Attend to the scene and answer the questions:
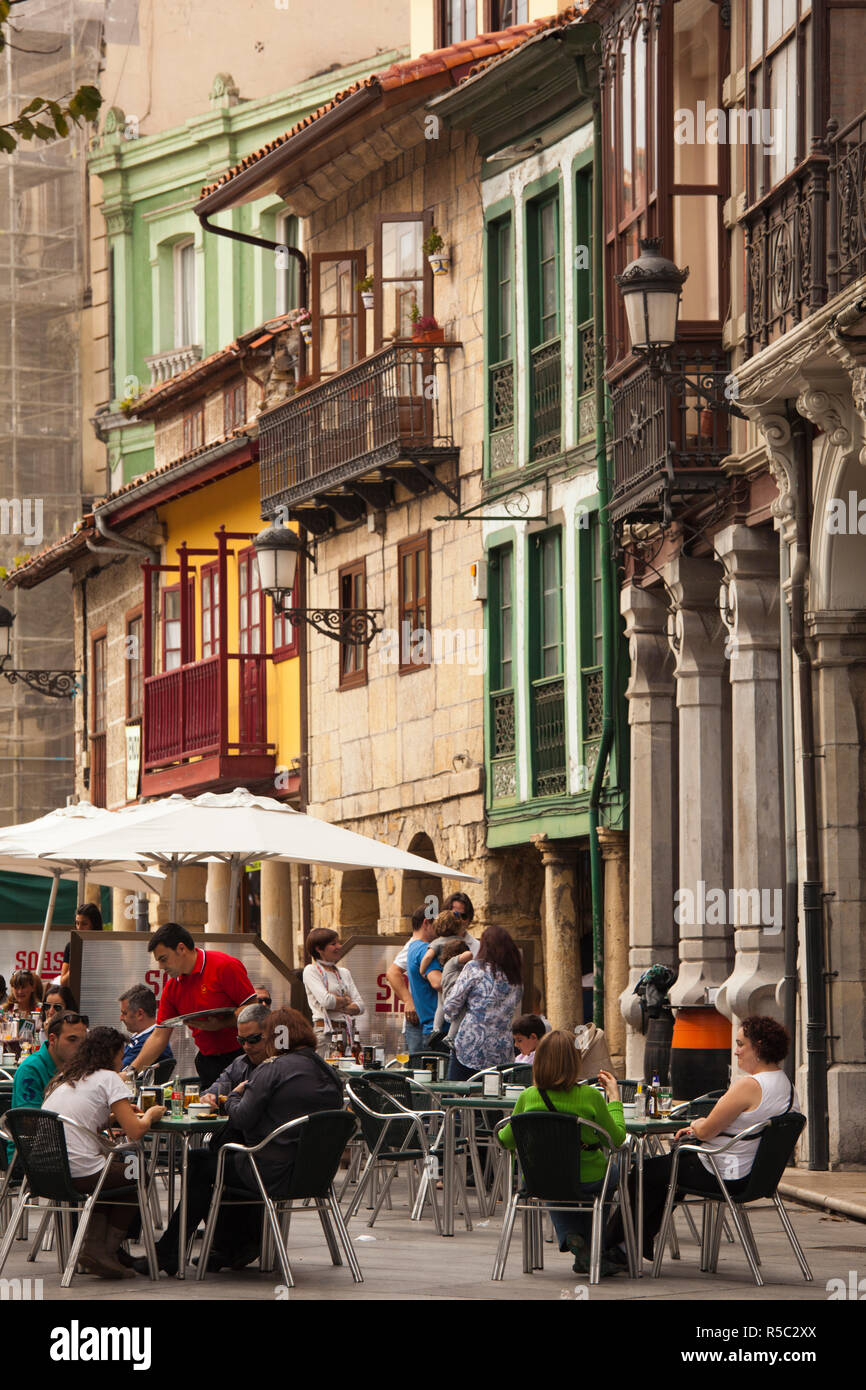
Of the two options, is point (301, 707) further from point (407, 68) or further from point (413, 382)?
point (407, 68)

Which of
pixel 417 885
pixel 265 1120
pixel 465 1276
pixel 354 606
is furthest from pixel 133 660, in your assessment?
pixel 465 1276

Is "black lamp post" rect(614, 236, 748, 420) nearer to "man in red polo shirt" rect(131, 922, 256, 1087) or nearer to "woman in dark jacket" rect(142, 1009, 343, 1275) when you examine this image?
"man in red polo shirt" rect(131, 922, 256, 1087)

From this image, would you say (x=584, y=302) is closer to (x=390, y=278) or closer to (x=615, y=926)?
(x=390, y=278)

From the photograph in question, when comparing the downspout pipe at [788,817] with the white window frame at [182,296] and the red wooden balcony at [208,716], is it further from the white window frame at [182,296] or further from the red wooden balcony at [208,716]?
the white window frame at [182,296]

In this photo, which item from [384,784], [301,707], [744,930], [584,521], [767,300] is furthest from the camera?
[301,707]

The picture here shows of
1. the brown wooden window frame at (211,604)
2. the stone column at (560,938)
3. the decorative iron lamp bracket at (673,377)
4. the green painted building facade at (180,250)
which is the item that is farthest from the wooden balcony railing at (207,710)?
the decorative iron lamp bracket at (673,377)

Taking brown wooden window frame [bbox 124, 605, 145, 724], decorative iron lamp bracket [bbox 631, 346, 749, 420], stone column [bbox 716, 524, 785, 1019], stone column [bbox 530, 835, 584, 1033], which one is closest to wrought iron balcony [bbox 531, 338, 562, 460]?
stone column [bbox 530, 835, 584, 1033]

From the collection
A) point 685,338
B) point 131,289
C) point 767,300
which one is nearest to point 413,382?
point 685,338

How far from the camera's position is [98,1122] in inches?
451

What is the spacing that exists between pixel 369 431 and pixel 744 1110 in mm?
15767

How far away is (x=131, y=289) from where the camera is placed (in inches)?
1574

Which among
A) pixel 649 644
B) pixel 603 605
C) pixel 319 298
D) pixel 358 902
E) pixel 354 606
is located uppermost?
pixel 319 298

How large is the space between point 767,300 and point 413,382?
9374 millimetres

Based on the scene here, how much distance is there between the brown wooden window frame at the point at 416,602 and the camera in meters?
26.5
